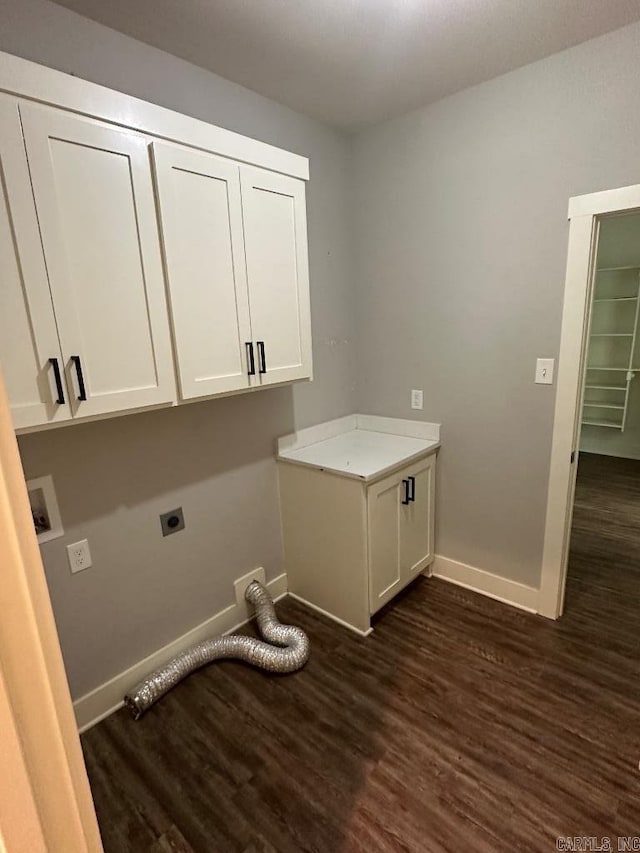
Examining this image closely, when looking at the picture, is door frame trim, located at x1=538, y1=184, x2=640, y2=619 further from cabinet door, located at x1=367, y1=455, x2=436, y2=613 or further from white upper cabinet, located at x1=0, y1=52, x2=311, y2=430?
white upper cabinet, located at x1=0, y1=52, x2=311, y2=430

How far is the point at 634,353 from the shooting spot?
4.54 metres

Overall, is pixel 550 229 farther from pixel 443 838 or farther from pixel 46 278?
pixel 443 838

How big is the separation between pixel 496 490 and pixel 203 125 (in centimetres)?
215

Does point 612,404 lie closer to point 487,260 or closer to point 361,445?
point 487,260

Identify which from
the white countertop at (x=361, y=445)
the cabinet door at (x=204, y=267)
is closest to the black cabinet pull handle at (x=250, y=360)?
the cabinet door at (x=204, y=267)

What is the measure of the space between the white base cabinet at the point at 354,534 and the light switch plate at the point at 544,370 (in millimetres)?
698

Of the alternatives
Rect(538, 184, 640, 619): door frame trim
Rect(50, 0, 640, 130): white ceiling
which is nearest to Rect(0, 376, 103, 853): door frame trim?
Rect(50, 0, 640, 130): white ceiling

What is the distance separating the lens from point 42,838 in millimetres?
442

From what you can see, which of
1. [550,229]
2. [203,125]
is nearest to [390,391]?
[550,229]

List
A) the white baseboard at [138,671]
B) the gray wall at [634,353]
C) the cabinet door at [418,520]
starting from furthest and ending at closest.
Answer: the gray wall at [634,353]
the cabinet door at [418,520]
the white baseboard at [138,671]

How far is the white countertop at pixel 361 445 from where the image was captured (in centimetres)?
214

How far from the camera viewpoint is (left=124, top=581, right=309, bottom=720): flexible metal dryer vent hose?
1.79 meters

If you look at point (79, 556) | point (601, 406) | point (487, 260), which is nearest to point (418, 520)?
point (487, 260)

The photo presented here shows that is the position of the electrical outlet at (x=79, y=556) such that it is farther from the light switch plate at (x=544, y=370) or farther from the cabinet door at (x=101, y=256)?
the light switch plate at (x=544, y=370)
